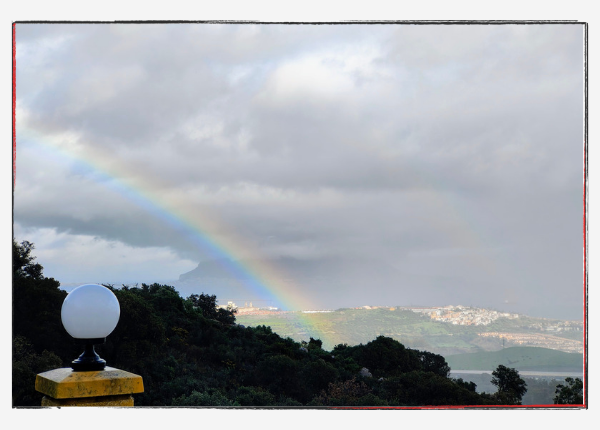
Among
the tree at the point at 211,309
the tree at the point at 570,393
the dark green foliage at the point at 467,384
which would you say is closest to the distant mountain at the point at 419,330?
the tree at the point at 211,309

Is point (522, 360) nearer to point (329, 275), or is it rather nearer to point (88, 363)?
point (329, 275)

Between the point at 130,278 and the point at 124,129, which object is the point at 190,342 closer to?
the point at 130,278

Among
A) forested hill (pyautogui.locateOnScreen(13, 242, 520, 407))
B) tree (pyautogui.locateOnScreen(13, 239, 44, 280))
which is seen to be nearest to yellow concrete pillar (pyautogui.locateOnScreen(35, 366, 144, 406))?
forested hill (pyautogui.locateOnScreen(13, 242, 520, 407))

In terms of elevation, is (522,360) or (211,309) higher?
(211,309)

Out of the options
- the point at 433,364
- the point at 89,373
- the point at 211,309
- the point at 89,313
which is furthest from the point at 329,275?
the point at 89,373

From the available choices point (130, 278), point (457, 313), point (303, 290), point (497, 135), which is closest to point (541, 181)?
point (497, 135)

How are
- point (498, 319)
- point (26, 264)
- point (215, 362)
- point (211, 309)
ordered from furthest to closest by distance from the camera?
point (498, 319), point (211, 309), point (26, 264), point (215, 362)

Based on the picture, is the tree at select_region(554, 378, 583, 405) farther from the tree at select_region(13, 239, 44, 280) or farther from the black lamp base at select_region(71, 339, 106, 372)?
the tree at select_region(13, 239, 44, 280)
